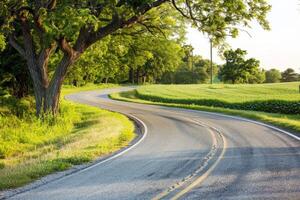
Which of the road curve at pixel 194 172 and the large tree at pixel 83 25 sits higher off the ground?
the large tree at pixel 83 25

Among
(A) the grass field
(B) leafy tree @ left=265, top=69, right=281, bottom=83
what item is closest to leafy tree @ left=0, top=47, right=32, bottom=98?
(A) the grass field

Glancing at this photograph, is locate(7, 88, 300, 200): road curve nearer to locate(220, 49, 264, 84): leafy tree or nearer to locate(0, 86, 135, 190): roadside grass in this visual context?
locate(0, 86, 135, 190): roadside grass

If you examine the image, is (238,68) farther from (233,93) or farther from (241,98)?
(241,98)

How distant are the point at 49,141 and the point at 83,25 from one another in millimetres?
5513

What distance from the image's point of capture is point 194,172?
10578mm

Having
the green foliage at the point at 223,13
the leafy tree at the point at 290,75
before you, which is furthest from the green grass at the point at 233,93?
the leafy tree at the point at 290,75

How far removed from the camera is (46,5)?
67.4ft

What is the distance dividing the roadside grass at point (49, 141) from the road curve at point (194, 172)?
0.98m

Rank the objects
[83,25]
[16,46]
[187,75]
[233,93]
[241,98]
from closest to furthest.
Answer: [83,25]
[16,46]
[241,98]
[233,93]
[187,75]

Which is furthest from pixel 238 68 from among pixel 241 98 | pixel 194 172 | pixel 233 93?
pixel 194 172

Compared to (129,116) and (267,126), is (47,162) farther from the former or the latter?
(129,116)

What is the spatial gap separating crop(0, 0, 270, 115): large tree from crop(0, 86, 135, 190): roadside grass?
1987 millimetres

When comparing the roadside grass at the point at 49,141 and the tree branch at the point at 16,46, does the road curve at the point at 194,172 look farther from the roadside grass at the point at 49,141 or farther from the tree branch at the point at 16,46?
the tree branch at the point at 16,46

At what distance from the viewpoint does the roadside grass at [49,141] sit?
11.5 meters
